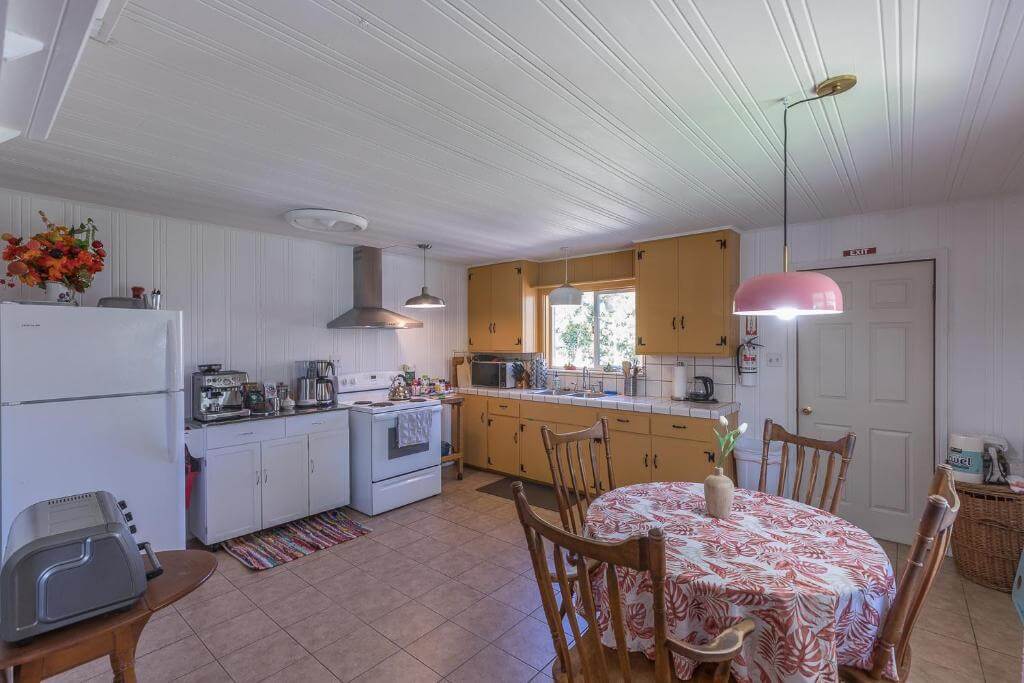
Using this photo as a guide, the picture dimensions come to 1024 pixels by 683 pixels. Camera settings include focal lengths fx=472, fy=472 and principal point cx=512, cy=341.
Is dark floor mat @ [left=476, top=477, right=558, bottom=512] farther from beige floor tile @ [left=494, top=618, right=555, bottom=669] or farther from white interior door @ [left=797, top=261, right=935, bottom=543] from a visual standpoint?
white interior door @ [left=797, top=261, right=935, bottom=543]

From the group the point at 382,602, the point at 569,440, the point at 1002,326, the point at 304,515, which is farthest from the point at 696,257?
the point at 304,515

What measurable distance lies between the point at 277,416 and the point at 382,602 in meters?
1.66

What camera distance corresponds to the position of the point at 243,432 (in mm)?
3363

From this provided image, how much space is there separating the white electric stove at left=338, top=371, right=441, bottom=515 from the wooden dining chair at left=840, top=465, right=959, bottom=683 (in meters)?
3.27

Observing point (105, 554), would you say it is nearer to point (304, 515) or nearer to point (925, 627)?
point (304, 515)

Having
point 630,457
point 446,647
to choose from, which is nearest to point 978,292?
point 630,457

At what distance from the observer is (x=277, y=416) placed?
11.7 feet

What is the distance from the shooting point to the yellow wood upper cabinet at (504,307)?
5.14m

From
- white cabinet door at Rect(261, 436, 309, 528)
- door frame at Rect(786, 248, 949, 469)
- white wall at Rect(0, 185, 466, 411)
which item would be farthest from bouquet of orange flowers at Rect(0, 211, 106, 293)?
door frame at Rect(786, 248, 949, 469)

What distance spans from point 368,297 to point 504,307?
59.2 inches

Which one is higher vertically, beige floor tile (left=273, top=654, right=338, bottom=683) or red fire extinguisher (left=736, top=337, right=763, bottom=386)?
red fire extinguisher (left=736, top=337, right=763, bottom=386)

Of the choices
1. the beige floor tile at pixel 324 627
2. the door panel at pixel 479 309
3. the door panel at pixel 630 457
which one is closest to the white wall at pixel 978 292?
the door panel at pixel 630 457

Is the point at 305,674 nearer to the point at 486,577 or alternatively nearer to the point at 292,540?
the point at 486,577

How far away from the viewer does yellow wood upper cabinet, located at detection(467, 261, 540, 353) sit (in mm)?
5137
